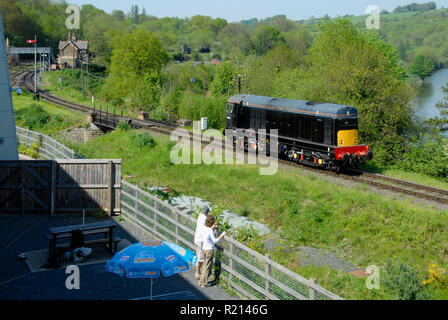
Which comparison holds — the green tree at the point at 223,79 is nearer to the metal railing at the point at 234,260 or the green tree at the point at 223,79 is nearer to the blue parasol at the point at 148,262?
the metal railing at the point at 234,260

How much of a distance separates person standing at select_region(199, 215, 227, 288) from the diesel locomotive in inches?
567

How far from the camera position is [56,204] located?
1588 cm

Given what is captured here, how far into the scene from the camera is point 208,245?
33.5 ft

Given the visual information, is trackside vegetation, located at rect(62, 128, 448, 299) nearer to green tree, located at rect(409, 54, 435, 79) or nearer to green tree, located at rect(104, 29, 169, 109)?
green tree, located at rect(104, 29, 169, 109)

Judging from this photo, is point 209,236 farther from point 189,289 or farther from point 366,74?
point 366,74

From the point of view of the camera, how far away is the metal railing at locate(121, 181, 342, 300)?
29.1ft

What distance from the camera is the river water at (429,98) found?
67.0 meters

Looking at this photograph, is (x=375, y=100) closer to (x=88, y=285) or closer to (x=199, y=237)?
(x=199, y=237)

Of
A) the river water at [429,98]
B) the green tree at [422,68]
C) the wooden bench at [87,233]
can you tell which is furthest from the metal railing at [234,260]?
the green tree at [422,68]

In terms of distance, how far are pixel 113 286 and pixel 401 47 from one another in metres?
174

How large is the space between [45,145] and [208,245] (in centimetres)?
1932

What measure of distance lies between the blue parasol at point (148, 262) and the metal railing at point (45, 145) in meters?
13.9

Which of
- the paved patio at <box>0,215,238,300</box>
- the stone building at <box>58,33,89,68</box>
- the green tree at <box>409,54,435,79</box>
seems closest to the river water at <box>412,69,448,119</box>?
the green tree at <box>409,54,435,79</box>

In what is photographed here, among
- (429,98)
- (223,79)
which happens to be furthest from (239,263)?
(429,98)
